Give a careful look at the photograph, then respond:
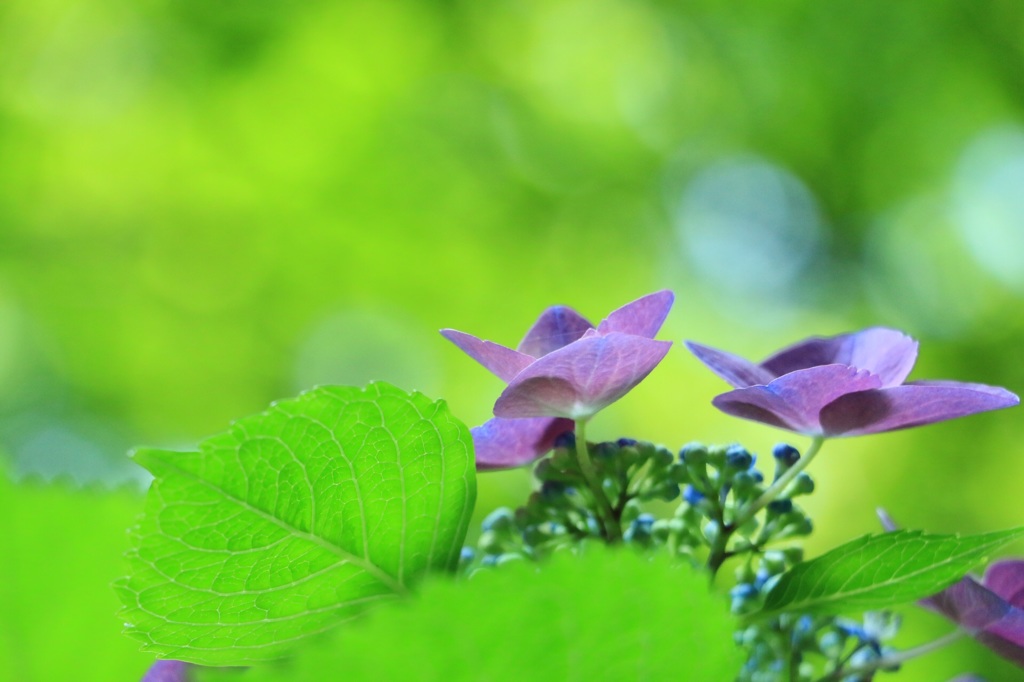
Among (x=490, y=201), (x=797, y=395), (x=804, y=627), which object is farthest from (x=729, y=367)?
(x=490, y=201)

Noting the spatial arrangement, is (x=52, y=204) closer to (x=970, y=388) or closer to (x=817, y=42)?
(x=817, y=42)

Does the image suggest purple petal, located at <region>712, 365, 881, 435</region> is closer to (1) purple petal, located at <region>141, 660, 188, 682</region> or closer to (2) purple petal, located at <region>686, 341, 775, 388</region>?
(2) purple petal, located at <region>686, 341, 775, 388</region>

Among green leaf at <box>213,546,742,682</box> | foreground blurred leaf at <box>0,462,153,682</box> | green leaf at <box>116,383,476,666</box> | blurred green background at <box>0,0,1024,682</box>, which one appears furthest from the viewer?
blurred green background at <box>0,0,1024,682</box>

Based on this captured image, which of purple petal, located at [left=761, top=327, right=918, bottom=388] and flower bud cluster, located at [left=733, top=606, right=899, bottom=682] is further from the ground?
purple petal, located at [left=761, top=327, right=918, bottom=388]

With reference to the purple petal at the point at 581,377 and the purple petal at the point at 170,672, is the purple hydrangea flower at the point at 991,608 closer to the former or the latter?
the purple petal at the point at 581,377

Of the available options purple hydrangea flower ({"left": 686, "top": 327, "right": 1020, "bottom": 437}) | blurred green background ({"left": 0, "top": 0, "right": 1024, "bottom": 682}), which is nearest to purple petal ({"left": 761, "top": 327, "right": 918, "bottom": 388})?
purple hydrangea flower ({"left": 686, "top": 327, "right": 1020, "bottom": 437})

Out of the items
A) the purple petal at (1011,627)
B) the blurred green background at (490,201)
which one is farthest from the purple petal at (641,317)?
the blurred green background at (490,201)

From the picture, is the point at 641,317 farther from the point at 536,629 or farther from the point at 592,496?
the point at 536,629
